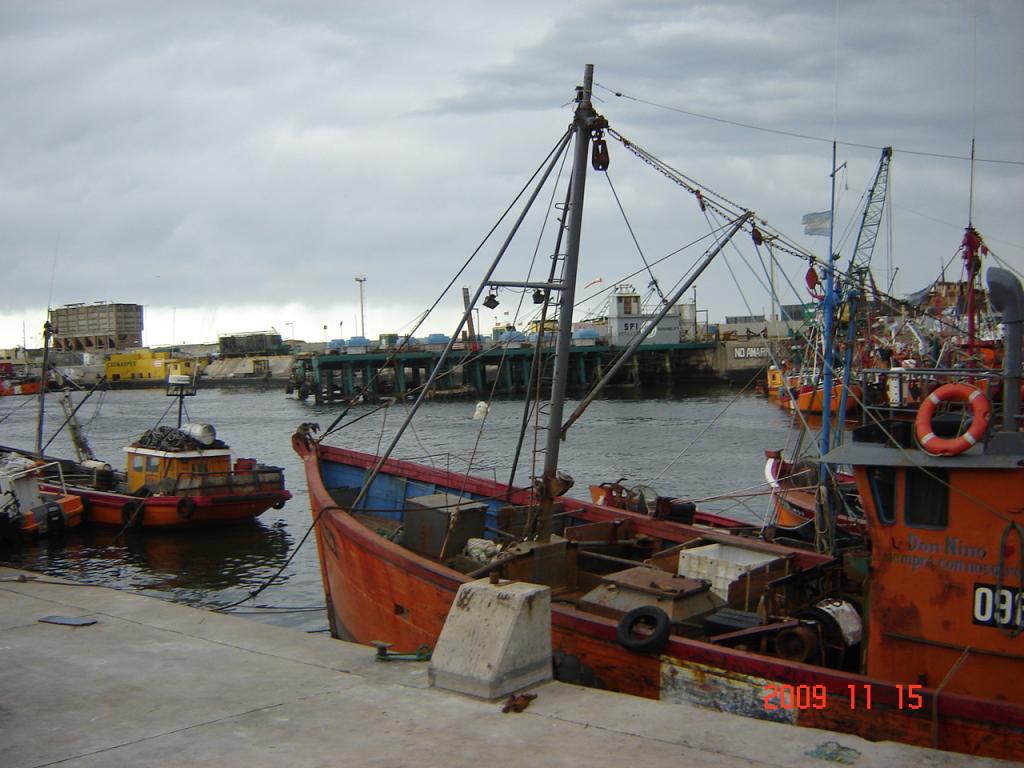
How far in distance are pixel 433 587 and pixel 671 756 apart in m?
5.50

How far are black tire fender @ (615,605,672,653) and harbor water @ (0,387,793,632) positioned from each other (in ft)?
20.4

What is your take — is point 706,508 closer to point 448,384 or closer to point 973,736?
point 973,736

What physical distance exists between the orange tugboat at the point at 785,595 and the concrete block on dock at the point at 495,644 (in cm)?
131

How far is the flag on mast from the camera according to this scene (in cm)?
1967

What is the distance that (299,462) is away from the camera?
44594 millimetres

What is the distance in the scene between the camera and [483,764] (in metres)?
5.93

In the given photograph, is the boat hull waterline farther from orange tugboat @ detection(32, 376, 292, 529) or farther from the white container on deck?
orange tugboat @ detection(32, 376, 292, 529)

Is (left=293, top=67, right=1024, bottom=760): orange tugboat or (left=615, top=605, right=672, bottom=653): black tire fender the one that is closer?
(left=293, top=67, right=1024, bottom=760): orange tugboat

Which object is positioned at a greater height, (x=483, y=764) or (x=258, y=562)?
(x=483, y=764)

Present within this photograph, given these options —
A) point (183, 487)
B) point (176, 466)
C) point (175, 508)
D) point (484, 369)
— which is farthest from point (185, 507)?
point (484, 369)

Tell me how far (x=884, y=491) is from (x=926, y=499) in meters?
0.37

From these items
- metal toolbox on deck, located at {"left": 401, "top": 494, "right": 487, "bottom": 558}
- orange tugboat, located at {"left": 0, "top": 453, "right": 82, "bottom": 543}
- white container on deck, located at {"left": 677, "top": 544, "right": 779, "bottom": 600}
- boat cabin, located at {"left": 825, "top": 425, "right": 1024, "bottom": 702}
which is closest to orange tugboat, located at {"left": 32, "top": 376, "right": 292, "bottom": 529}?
Result: orange tugboat, located at {"left": 0, "top": 453, "right": 82, "bottom": 543}

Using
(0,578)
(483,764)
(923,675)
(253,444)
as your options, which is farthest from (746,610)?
(253,444)
